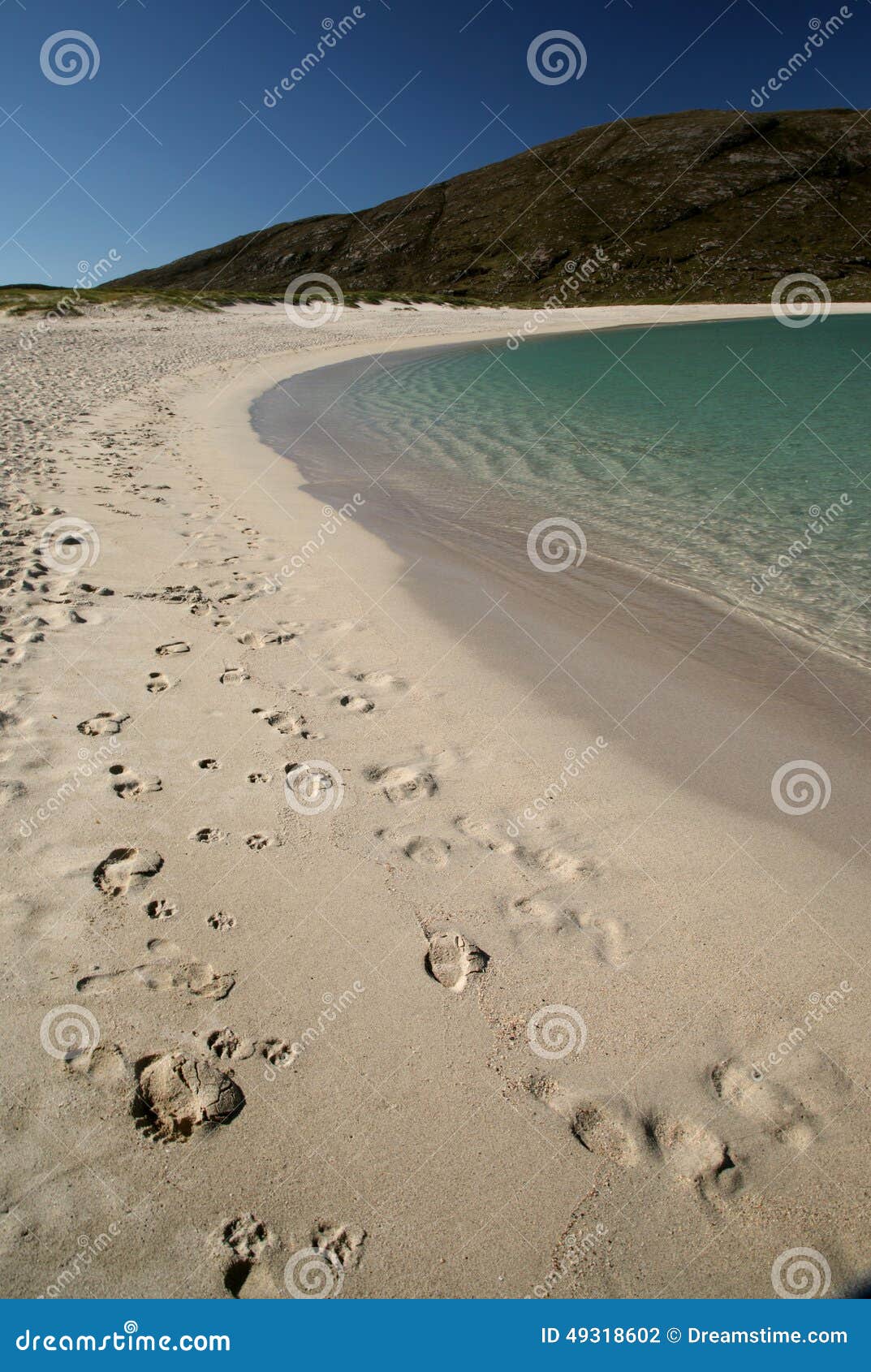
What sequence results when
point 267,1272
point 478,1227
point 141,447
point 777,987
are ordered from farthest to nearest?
point 141,447, point 777,987, point 478,1227, point 267,1272

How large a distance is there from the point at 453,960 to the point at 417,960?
0.53 feet

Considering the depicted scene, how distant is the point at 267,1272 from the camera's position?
221cm

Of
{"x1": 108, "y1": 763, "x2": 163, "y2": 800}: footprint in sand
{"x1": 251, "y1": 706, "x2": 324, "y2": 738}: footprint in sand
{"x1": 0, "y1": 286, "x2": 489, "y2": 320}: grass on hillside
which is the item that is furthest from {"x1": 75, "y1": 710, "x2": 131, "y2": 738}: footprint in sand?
{"x1": 0, "y1": 286, "x2": 489, "y2": 320}: grass on hillside

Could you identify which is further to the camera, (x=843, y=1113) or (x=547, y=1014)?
(x=547, y=1014)

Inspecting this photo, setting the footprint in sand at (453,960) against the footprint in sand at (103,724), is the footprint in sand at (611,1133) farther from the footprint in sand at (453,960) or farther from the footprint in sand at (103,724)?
the footprint in sand at (103,724)

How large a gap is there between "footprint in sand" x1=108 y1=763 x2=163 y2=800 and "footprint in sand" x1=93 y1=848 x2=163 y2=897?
0.47 metres

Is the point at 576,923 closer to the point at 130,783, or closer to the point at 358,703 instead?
the point at 358,703

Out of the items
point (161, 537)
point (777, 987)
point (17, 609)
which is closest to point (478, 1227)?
point (777, 987)

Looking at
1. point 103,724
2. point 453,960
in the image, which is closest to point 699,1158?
point 453,960

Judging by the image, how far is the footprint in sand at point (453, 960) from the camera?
10.4 ft

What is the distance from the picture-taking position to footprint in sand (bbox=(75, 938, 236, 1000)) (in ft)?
9.83

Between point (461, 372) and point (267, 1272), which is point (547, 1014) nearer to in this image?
point (267, 1272)

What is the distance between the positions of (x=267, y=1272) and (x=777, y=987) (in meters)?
2.30

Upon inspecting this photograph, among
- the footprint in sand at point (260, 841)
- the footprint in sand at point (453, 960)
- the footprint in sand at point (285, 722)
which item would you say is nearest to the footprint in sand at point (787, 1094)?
the footprint in sand at point (453, 960)
